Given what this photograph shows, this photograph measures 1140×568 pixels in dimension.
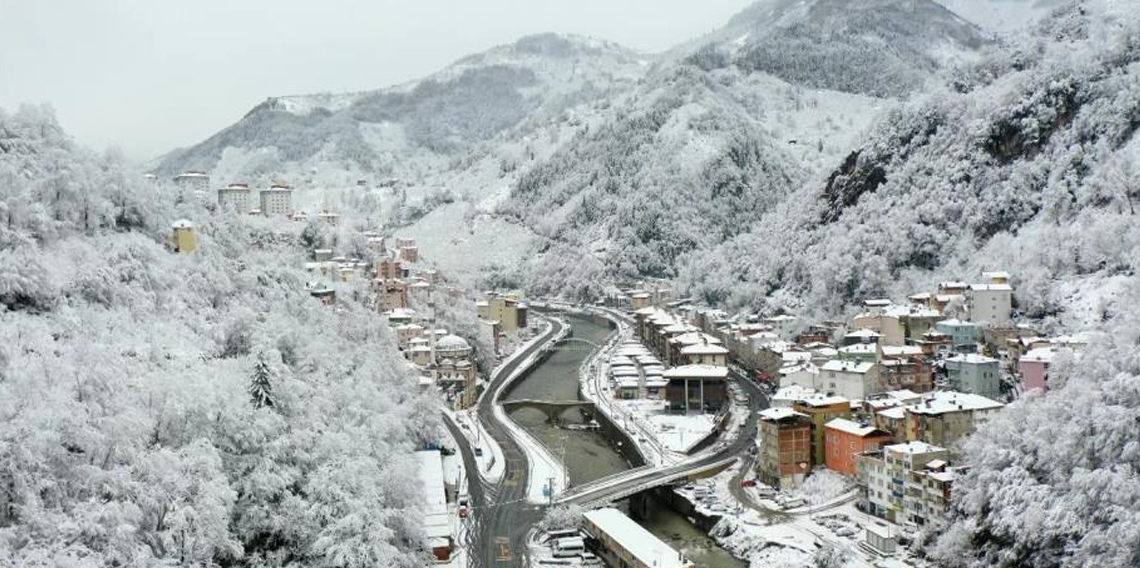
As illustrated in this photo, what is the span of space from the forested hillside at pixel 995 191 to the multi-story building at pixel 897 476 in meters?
16.9

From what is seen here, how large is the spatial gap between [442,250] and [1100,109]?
225 ft

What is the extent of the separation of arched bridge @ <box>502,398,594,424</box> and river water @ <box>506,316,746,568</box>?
0.29m

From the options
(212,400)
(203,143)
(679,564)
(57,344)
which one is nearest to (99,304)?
(57,344)

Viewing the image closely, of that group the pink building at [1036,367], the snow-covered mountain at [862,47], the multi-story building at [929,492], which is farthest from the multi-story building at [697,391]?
the snow-covered mountain at [862,47]

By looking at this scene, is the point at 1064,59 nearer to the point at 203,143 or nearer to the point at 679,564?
the point at 679,564

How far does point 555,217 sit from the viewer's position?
106750 millimetres

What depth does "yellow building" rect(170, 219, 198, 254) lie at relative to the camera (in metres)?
32.5

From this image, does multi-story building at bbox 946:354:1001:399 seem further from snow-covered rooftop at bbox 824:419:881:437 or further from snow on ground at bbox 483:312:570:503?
snow on ground at bbox 483:312:570:503

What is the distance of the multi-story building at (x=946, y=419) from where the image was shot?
27984 millimetres

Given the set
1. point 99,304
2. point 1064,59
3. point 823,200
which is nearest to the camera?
point 99,304

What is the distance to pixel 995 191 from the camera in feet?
172

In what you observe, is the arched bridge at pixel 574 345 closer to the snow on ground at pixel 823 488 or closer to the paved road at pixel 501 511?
the paved road at pixel 501 511

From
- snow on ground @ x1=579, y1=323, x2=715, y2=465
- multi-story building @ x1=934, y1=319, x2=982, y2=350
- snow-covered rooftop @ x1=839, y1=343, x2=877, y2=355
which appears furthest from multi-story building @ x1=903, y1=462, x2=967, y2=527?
multi-story building @ x1=934, y1=319, x2=982, y2=350

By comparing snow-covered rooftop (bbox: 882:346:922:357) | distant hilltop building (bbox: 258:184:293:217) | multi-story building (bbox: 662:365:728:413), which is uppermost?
distant hilltop building (bbox: 258:184:293:217)
